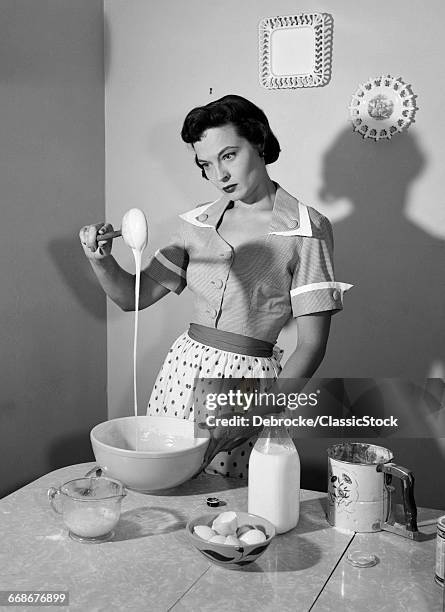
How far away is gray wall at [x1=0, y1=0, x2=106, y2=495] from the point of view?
75.2 inches

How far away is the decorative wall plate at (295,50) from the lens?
202 centimetres

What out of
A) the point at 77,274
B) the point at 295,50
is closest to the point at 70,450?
the point at 77,274

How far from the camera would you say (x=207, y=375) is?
1.56 meters

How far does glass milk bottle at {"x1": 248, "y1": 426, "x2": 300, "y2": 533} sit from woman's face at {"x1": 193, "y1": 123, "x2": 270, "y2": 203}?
66 centimetres

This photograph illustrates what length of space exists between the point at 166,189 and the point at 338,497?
4.62 feet

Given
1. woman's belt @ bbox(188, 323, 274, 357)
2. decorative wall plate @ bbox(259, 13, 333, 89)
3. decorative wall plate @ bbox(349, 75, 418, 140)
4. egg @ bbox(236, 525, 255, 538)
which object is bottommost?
egg @ bbox(236, 525, 255, 538)

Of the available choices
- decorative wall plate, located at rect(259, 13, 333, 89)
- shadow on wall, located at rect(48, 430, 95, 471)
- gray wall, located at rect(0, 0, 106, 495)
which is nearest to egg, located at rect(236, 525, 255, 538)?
gray wall, located at rect(0, 0, 106, 495)

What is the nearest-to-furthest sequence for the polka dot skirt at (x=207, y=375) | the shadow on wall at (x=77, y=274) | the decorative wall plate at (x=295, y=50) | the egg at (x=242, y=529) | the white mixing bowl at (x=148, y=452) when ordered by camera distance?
1. the egg at (x=242, y=529)
2. the white mixing bowl at (x=148, y=452)
3. the polka dot skirt at (x=207, y=375)
4. the decorative wall plate at (x=295, y=50)
5. the shadow on wall at (x=77, y=274)

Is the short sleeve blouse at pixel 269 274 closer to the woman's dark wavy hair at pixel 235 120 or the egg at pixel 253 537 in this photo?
the woman's dark wavy hair at pixel 235 120

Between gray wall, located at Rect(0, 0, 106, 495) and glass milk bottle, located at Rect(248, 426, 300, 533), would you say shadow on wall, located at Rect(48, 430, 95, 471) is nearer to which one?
gray wall, located at Rect(0, 0, 106, 495)

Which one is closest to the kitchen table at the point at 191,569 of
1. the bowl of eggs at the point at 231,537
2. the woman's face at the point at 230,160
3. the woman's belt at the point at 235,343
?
the bowl of eggs at the point at 231,537

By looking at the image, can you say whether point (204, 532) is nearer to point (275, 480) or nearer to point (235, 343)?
point (275, 480)

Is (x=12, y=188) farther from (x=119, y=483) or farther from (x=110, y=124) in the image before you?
(x=119, y=483)

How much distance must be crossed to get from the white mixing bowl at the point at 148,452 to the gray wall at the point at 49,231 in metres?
0.74
